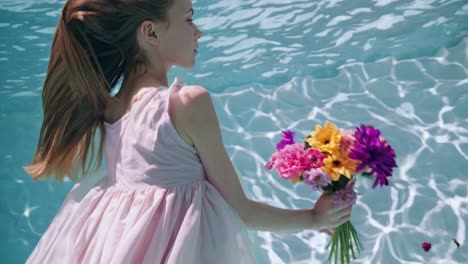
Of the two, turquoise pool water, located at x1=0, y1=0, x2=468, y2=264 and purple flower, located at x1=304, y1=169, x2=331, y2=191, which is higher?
purple flower, located at x1=304, y1=169, x2=331, y2=191

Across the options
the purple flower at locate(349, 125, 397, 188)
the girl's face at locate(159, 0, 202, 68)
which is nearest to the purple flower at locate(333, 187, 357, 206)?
the purple flower at locate(349, 125, 397, 188)

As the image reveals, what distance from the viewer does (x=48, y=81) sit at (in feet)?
8.09

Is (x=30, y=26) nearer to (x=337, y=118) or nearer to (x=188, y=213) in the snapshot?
(x=337, y=118)

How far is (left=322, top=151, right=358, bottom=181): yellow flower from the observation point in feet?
6.97

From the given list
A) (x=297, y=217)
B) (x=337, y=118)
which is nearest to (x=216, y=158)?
(x=297, y=217)

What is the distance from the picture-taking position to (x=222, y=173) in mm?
2166

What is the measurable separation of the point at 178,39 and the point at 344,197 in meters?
0.89

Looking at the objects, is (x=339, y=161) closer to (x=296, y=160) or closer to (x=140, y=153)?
(x=296, y=160)

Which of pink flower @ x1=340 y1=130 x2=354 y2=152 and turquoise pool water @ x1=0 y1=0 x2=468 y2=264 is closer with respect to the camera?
pink flower @ x1=340 y1=130 x2=354 y2=152

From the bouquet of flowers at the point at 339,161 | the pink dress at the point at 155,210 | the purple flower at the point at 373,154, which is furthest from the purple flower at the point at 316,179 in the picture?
the pink dress at the point at 155,210

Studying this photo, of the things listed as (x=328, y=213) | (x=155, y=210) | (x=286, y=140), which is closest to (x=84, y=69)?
(x=155, y=210)

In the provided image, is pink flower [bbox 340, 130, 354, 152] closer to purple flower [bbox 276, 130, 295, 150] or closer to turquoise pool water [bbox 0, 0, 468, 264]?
purple flower [bbox 276, 130, 295, 150]

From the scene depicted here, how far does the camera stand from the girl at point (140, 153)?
208 centimetres

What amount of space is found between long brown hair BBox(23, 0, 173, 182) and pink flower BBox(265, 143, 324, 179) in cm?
70
